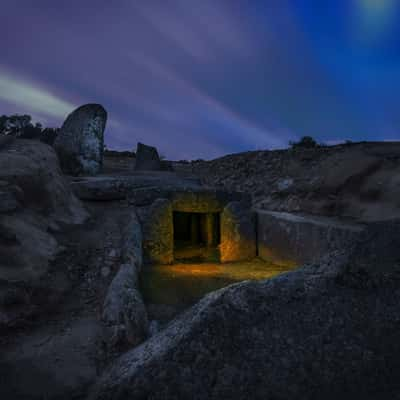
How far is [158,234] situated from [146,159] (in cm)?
769

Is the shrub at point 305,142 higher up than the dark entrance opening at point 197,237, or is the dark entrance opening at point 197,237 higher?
the shrub at point 305,142

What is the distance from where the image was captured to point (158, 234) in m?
6.99

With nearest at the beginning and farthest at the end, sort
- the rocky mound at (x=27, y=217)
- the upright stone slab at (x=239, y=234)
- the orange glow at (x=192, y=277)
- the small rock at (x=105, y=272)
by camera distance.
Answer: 1. the rocky mound at (x=27, y=217)
2. the small rock at (x=105, y=272)
3. the orange glow at (x=192, y=277)
4. the upright stone slab at (x=239, y=234)

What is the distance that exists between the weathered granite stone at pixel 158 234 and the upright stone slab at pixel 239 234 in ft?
4.40

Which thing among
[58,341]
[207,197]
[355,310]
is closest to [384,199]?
[207,197]

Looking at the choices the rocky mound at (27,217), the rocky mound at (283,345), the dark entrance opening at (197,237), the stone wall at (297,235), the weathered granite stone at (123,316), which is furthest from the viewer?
the dark entrance opening at (197,237)

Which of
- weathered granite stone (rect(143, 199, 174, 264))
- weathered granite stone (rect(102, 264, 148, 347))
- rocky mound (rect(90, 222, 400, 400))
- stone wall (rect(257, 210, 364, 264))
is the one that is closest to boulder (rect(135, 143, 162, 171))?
weathered granite stone (rect(143, 199, 174, 264))

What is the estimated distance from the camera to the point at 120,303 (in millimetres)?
3676

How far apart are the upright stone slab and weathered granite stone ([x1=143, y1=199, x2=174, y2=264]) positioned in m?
1.34

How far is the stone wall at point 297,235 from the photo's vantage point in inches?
208

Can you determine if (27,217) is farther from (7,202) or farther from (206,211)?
(206,211)

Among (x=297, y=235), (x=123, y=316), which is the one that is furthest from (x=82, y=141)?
(x=123, y=316)

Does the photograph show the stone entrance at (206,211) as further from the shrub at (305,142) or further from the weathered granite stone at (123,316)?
the shrub at (305,142)

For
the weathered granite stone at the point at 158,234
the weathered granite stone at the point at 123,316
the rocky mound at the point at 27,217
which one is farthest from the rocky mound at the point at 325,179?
the rocky mound at the point at 27,217
